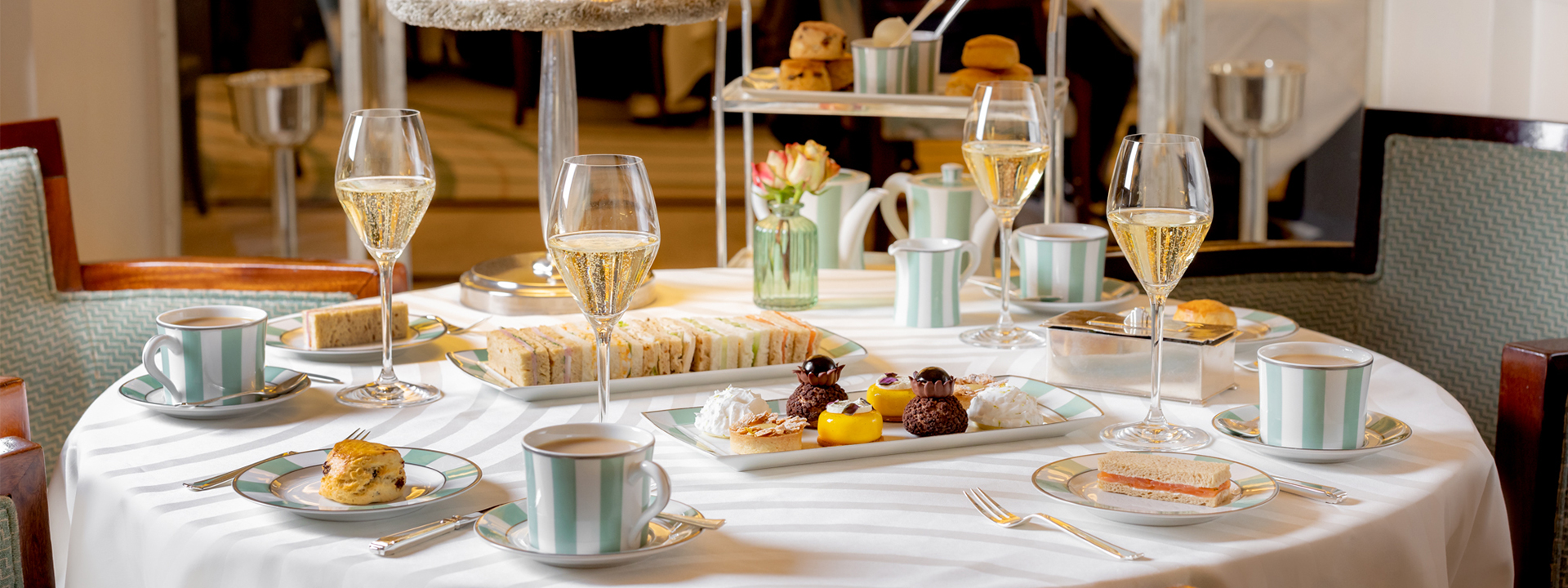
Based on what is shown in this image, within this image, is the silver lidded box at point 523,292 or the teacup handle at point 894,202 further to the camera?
the teacup handle at point 894,202

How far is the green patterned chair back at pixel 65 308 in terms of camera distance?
1.85m

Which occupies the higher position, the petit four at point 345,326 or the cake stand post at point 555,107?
the cake stand post at point 555,107

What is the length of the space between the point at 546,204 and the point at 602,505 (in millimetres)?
895

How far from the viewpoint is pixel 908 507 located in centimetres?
94

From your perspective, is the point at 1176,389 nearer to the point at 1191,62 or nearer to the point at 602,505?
the point at 602,505

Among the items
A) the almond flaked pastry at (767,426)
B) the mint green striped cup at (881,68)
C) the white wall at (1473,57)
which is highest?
the white wall at (1473,57)

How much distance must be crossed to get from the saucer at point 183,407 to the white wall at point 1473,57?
2615mm

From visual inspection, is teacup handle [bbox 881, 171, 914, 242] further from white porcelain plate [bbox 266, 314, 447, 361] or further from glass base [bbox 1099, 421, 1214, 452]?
glass base [bbox 1099, 421, 1214, 452]

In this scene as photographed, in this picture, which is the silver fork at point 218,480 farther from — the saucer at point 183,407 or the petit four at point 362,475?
the saucer at point 183,407

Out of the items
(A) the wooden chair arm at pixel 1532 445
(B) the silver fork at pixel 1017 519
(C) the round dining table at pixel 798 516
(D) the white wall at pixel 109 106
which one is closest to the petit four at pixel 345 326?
(C) the round dining table at pixel 798 516

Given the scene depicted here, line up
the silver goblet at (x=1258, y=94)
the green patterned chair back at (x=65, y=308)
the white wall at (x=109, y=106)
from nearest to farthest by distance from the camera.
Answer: the green patterned chair back at (x=65, y=308), the white wall at (x=109, y=106), the silver goblet at (x=1258, y=94)

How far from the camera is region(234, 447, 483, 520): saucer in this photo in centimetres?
89

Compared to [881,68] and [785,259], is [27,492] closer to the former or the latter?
[785,259]

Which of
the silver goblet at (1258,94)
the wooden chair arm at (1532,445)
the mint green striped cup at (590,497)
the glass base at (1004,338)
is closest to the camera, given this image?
the mint green striped cup at (590,497)
